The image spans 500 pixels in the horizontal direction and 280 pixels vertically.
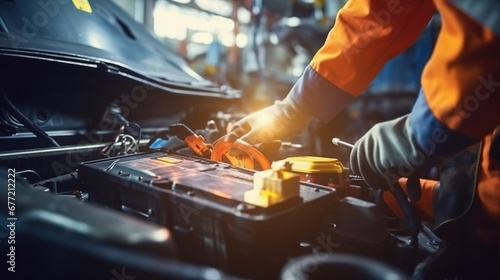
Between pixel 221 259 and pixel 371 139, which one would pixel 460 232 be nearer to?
pixel 371 139

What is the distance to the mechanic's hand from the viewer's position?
861 mm

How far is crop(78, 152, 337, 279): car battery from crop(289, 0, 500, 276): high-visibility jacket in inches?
12.4

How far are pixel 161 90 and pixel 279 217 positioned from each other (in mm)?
1041

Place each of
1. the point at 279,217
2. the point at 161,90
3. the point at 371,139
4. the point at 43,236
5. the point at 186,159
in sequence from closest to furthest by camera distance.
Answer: the point at 43,236, the point at 279,217, the point at 371,139, the point at 186,159, the point at 161,90

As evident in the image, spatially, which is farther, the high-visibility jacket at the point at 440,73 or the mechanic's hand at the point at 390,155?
the mechanic's hand at the point at 390,155

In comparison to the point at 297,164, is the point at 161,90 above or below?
above

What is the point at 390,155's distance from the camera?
904 mm

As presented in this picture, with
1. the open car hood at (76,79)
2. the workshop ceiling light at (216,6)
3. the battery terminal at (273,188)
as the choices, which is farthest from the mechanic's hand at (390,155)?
Result: the workshop ceiling light at (216,6)

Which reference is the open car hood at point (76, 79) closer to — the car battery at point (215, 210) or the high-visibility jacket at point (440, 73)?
the car battery at point (215, 210)

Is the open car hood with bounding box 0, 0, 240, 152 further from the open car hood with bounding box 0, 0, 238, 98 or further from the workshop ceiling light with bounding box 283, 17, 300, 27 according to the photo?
the workshop ceiling light with bounding box 283, 17, 300, 27

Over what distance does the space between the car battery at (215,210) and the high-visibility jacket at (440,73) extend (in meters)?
0.31

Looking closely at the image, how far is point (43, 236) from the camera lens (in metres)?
0.48

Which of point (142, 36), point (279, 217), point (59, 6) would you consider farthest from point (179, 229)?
point (142, 36)

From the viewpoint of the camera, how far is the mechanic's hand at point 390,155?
86 centimetres
